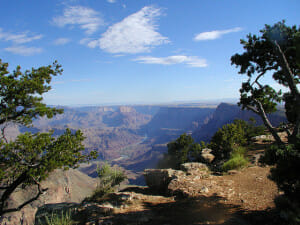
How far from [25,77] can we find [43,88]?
108 cm

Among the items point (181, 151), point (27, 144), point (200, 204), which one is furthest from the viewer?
point (181, 151)

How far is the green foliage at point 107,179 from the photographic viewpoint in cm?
1612

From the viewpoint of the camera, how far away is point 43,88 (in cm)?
1112

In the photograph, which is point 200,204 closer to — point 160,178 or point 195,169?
point 160,178

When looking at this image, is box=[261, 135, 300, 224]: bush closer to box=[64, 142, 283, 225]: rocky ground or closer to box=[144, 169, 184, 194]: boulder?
box=[64, 142, 283, 225]: rocky ground

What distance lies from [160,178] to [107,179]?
205 inches

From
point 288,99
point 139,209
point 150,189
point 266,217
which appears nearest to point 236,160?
point 288,99

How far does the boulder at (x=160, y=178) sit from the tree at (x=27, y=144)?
7544 millimetres

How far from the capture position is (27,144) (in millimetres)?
9219

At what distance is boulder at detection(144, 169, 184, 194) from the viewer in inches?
612

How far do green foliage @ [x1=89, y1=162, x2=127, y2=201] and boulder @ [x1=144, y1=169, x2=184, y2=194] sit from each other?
290cm

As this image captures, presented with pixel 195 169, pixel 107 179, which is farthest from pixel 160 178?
pixel 107 179

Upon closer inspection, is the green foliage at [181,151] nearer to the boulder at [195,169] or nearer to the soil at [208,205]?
the boulder at [195,169]

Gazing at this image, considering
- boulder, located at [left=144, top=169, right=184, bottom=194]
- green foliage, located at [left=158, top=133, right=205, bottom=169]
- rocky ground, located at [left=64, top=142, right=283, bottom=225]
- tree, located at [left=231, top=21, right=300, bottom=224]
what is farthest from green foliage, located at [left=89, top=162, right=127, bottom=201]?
green foliage, located at [left=158, top=133, right=205, bottom=169]
